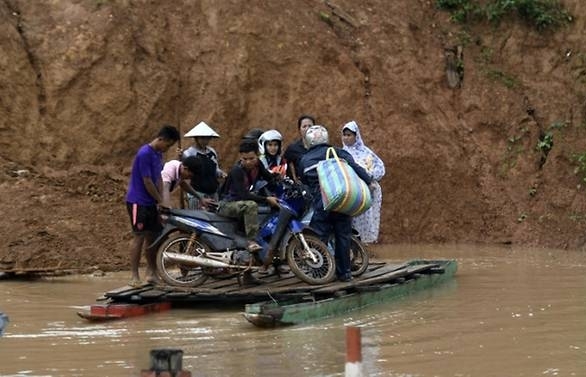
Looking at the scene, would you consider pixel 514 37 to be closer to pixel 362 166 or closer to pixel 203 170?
pixel 362 166

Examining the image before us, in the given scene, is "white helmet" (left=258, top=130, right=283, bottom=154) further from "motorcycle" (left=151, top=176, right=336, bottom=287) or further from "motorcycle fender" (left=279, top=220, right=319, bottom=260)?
"motorcycle fender" (left=279, top=220, right=319, bottom=260)

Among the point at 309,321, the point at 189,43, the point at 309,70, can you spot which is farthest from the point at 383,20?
the point at 309,321

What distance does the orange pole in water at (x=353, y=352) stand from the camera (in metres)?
5.95

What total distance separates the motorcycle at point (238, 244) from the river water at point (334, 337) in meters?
0.46

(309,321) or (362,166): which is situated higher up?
(362,166)

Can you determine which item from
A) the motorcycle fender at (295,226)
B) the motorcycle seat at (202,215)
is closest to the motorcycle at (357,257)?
the motorcycle fender at (295,226)

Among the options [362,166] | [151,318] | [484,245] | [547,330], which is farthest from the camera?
[484,245]

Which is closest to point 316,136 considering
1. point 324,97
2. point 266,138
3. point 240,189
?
point 266,138

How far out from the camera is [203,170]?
11.5 m

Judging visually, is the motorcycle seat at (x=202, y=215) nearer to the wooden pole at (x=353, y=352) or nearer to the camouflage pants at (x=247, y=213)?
the camouflage pants at (x=247, y=213)

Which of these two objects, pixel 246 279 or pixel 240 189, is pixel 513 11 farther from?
pixel 246 279

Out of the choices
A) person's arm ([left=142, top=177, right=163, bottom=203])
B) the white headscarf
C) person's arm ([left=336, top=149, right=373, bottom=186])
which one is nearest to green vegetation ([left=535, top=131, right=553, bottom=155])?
the white headscarf

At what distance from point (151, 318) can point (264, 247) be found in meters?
1.32

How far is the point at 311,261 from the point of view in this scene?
10.6 meters
